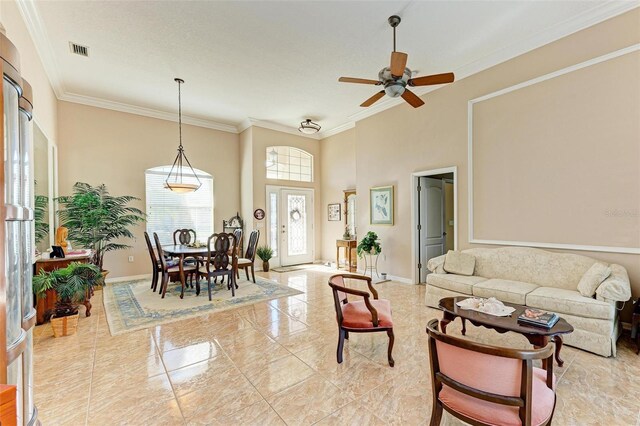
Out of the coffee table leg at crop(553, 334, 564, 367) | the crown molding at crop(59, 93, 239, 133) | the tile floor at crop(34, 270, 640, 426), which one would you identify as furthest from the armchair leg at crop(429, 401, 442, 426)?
the crown molding at crop(59, 93, 239, 133)

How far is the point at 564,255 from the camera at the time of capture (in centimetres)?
346

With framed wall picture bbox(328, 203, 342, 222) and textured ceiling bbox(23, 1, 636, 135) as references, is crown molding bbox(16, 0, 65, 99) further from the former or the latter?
framed wall picture bbox(328, 203, 342, 222)

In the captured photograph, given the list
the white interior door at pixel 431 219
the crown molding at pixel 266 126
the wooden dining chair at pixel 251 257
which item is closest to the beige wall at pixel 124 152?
the crown molding at pixel 266 126

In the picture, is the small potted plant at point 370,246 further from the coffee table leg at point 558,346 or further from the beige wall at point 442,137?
the coffee table leg at point 558,346

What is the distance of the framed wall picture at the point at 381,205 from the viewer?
5.76 m

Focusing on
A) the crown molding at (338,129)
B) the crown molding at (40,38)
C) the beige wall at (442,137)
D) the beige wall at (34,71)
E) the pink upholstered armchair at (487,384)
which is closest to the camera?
the pink upholstered armchair at (487,384)

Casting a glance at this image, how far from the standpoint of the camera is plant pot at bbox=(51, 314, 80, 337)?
124 inches

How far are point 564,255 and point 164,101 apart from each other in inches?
283

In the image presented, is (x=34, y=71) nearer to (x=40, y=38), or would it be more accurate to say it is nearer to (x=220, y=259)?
(x=40, y=38)

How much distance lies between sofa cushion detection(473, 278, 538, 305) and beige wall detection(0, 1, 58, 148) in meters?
5.77

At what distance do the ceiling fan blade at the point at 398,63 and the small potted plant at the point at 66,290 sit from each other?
14.1 ft

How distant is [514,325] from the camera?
87.5 inches

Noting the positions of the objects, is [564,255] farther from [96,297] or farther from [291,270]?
[96,297]

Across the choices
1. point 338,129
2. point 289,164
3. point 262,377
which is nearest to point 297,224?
point 289,164
